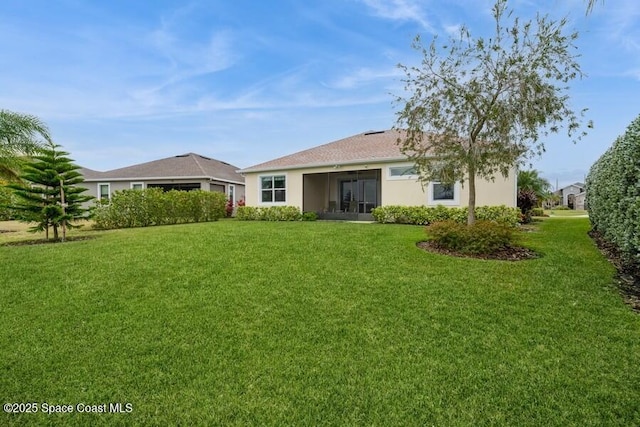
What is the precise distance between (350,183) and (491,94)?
12.0m

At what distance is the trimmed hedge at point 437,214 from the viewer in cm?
1394

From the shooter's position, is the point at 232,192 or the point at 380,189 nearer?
the point at 380,189

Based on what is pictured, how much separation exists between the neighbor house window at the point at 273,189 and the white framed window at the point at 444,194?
8222mm

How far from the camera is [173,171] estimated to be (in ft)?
81.4

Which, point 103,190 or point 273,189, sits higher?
point 103,190

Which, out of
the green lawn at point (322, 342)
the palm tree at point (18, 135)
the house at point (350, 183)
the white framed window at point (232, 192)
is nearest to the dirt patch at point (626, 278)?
the green lawn at point (322, 342)

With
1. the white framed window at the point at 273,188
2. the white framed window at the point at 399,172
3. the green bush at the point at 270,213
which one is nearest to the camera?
the white framed window at the point at 399,172

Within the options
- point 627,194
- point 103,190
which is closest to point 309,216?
point 627,194

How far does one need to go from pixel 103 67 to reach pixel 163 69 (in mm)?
2075

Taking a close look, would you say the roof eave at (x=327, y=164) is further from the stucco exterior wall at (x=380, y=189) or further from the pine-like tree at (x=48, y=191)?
the pine-like tree at (x=48, y=191)

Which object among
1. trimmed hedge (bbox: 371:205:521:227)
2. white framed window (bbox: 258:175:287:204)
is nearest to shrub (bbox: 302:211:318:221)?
white framed window (bbox: 258:175:287:204)

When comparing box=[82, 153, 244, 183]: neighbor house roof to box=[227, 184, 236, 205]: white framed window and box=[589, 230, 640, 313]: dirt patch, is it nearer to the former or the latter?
box=[227, 184, 236, 205]: white framed window

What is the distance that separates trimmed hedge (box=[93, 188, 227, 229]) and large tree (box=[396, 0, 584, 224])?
12.5m

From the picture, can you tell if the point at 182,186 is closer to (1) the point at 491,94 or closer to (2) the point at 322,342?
(1) the point at 491,94
